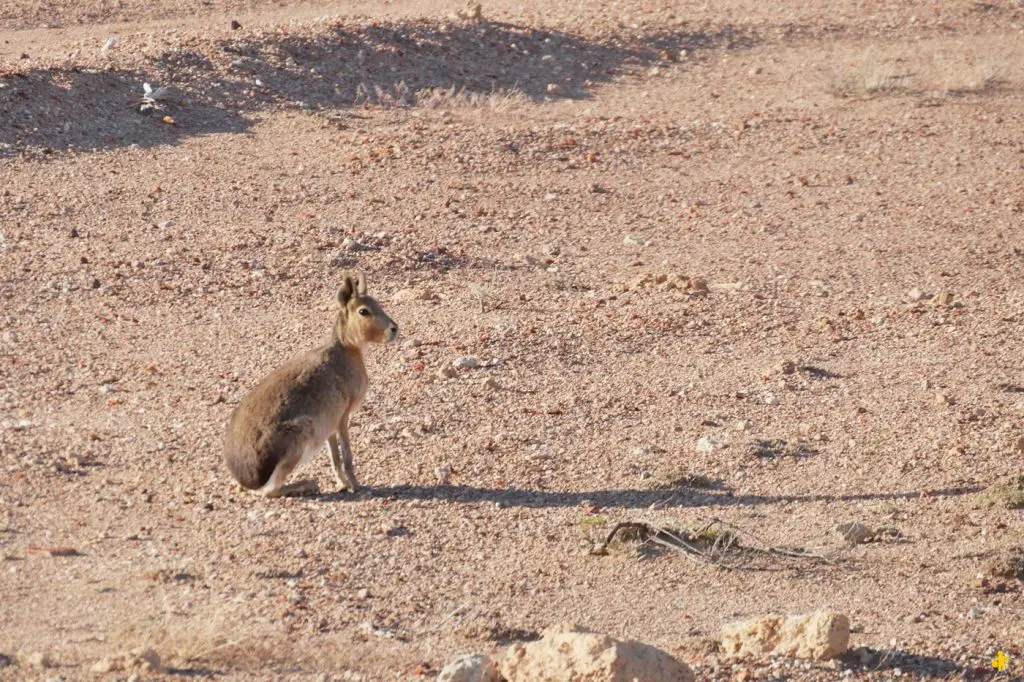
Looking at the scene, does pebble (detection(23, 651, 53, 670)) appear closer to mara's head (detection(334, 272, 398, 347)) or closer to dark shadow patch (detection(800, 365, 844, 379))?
mara's head (detection(334, 272, 398, 347))

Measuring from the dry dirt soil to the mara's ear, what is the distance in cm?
90

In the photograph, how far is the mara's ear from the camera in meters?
7.77

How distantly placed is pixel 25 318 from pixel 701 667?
6396 mm

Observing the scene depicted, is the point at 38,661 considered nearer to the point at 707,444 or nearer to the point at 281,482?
the point at 281,482

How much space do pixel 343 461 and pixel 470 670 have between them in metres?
2.58

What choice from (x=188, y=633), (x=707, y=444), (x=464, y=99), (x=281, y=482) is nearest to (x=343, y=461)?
(x=281, y=482)

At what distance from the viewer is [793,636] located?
18.2ft

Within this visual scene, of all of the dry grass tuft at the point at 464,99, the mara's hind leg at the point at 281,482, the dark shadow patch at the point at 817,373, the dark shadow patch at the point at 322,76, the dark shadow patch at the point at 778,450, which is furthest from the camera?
the dry grass tuft at the point at 464,99

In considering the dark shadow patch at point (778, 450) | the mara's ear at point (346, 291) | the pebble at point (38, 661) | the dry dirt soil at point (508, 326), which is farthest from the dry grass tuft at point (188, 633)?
the dark shadow patch at point (778, 450)

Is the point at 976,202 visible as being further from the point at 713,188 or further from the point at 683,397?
the point at 683,397

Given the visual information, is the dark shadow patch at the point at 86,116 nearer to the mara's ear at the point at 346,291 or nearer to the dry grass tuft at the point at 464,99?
the dry grass tuft at the point at 464,99

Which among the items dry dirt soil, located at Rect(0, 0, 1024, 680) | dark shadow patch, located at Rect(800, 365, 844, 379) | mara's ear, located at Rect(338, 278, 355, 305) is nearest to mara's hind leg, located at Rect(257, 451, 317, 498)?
dry dirt soil, located at Rect(0, 0, 1024, 680)

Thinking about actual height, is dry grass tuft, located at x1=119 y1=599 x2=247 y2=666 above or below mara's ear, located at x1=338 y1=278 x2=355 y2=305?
below

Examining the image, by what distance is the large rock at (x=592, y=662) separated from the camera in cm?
493
